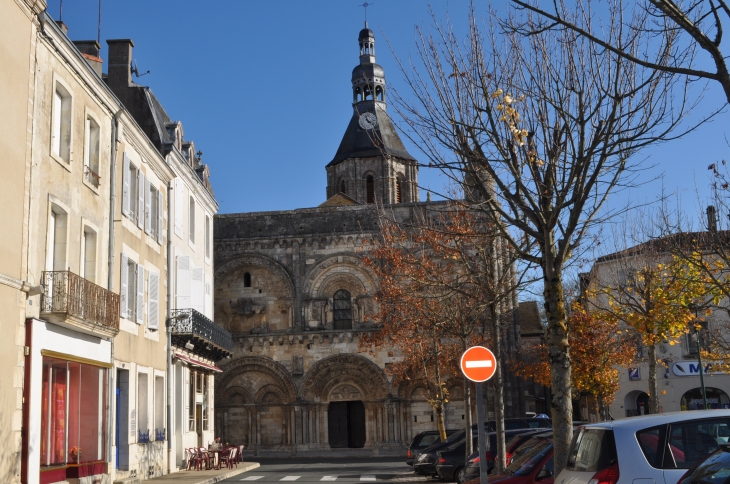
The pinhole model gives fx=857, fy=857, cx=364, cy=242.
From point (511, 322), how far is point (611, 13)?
1155 inches

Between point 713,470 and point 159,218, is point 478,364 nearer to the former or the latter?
point 713,470

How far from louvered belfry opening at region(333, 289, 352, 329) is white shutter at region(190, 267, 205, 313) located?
41.2 ft

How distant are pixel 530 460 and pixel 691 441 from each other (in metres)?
4.84

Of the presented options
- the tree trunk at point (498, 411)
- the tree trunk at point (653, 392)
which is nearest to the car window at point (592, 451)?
the tree trunk at point (498, 411)

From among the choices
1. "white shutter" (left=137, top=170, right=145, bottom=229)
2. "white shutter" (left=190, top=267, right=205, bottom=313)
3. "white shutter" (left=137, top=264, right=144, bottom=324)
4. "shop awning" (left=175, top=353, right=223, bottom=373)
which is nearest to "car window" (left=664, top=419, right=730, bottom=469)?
"white shutter" (left=137, top=264, right=144, bottom=324)

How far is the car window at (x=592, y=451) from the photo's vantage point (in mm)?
7602

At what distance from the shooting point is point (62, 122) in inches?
676

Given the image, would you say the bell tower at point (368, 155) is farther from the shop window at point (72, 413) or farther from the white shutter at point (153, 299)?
the shop window at point (72, 413)

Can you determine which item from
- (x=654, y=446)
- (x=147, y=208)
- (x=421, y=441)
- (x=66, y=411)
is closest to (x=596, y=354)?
(x=421, y=441)

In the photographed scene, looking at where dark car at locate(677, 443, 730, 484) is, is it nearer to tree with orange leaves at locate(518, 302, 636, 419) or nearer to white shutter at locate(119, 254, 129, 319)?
white shutter at locate(119, 254, 129, 319)

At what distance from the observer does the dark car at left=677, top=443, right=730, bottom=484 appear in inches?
213

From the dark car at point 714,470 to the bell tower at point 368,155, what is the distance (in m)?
46.6

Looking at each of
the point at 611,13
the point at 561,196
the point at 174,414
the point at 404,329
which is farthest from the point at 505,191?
the point at 404,329

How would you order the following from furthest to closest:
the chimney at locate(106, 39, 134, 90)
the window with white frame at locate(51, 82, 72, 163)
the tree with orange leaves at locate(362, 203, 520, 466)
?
the chimney at locate(106, 39, 134, 90) < the tree with orange leaves at locate(362, 203, 520, 466) < the window with white frame at locate(51, 82, 72, 163)
